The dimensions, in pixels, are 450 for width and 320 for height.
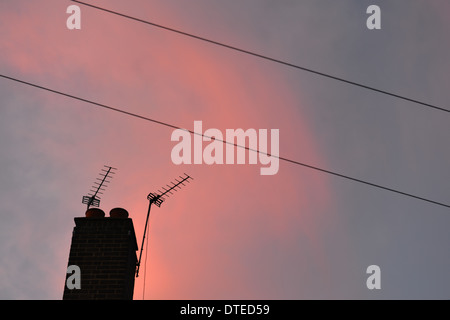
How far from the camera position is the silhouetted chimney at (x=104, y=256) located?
460 inches

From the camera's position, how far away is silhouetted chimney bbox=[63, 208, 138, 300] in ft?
38.4

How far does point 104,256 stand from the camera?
1205 cm
